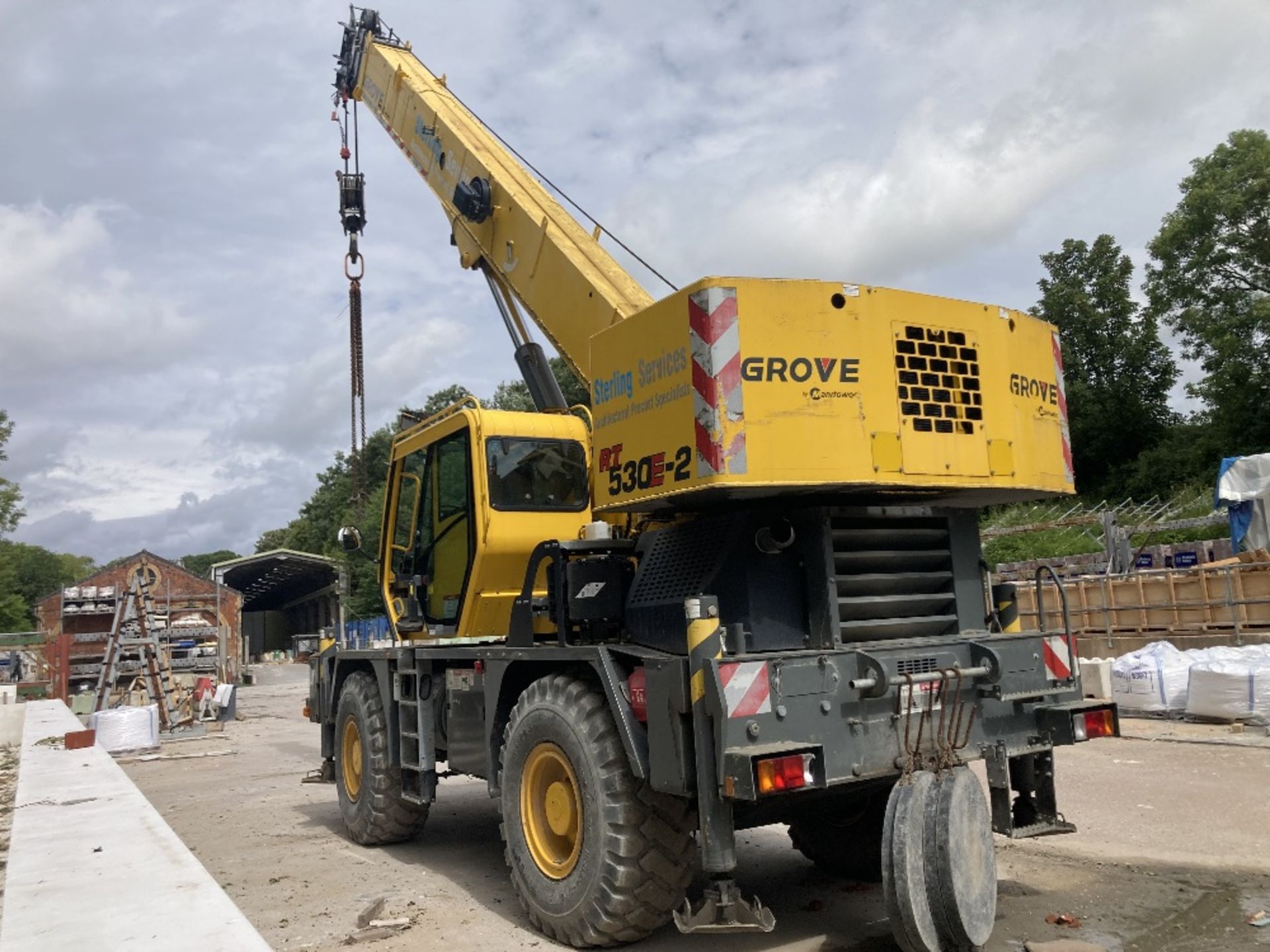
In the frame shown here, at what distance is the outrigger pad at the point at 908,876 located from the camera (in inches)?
161

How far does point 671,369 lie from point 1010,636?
2194mm

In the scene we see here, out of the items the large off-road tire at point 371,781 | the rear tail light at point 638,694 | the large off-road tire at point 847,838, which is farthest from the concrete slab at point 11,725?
the rear tail light at point 638,694

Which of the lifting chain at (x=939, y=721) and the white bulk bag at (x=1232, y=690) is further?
the white bulk bag at (x=1232, y=690)

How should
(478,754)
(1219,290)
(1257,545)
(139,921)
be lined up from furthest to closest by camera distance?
(1219,290) < (1257,545) < (478,754) < (139,921)

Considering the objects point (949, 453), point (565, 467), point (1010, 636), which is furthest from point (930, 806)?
point (565, 467)

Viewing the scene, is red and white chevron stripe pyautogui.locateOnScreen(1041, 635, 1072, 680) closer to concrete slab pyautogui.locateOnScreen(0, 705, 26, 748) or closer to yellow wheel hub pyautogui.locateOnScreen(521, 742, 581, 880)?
yellow wheel hub pyautogui.locateOnScreen(521, 742, 581, 880)

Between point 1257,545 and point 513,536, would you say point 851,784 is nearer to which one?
point 513,536

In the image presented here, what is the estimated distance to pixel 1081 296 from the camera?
47781 millimetres

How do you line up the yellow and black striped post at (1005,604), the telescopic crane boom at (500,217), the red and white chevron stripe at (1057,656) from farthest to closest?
the telescopic crane boom at (500,217), the yellow and black striped post at (1005,604), the red and white chevron stripe at (1057,656)

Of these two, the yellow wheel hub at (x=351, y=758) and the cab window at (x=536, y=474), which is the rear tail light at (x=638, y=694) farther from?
the yellow wheel hub at (x=351, y=758)

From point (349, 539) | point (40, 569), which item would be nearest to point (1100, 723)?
point (349, 539)

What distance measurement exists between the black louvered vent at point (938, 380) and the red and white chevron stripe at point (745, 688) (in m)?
1.46

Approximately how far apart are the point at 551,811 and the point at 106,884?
2.05 meters

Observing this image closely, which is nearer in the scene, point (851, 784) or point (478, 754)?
point (851, 784)
